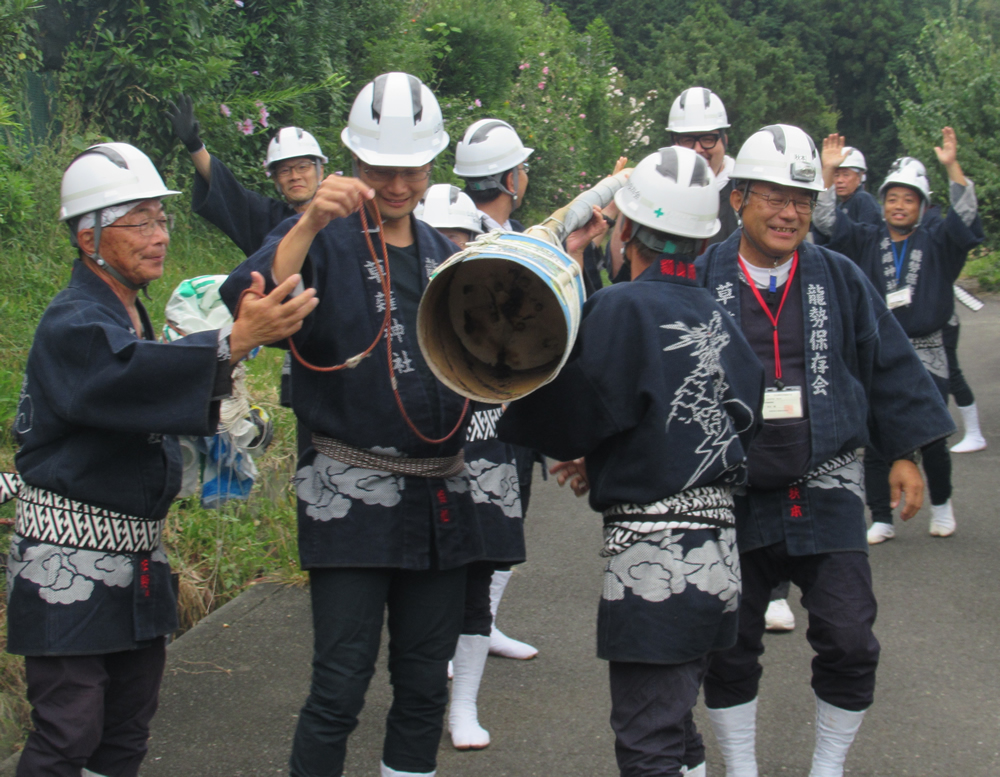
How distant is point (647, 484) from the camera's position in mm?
2662

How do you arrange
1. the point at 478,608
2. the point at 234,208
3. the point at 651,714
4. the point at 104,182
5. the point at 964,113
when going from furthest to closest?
the point at 964,113, the point at 234,208, the point at 478,608, the point at 104,182, the point at 651,714

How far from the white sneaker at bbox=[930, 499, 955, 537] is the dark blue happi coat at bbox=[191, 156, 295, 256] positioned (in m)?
3.94

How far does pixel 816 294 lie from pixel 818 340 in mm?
151

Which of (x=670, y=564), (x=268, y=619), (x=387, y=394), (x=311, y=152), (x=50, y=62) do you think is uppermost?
(x=50, y=62)

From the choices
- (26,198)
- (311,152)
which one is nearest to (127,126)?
(26,198)

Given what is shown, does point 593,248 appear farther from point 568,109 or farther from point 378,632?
point 568,109

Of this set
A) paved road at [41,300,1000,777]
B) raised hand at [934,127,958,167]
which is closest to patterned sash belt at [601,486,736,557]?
paved road at [41,300,1000,777]

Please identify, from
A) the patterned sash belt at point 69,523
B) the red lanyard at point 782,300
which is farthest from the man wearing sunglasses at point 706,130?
the patterned sash belt at point 69,523

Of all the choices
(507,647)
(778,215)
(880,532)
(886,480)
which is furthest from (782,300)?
(880,532)

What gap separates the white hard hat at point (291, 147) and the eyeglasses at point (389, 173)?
2.45m

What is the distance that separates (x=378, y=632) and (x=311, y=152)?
3.02 m

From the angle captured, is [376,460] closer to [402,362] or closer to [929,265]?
[402,362]

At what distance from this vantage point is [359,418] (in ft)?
9.22

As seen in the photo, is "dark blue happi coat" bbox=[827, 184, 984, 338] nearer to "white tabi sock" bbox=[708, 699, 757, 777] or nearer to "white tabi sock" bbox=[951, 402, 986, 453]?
"white tabi sock" bbox=[951, 402, 986, 453]
